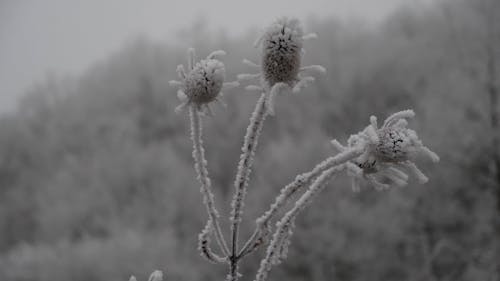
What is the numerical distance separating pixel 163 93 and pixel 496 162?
60.8ft

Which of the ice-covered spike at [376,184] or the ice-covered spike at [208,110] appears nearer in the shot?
the ice-covered spike at [376,184]

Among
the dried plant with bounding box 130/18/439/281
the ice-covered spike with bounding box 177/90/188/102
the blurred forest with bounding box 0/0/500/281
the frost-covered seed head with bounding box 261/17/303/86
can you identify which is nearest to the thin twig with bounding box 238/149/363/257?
the dried plant with bounding box 130/18/439/281

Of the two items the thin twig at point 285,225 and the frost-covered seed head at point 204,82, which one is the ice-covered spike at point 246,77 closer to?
the frost-covered seed head at point 204,82

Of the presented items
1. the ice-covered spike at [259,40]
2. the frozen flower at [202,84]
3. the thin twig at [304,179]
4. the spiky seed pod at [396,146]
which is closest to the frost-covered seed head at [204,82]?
the frozen flower at [202,84]

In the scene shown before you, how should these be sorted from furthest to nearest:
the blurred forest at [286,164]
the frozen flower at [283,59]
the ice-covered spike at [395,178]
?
the blurred forest at [286,164], the frozen flower at [283,59], the ice-covered spike at [395,178]

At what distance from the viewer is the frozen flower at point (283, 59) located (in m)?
1.04

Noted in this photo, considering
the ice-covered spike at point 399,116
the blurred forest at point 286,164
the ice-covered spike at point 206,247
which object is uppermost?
the blurred forest at point 286,164

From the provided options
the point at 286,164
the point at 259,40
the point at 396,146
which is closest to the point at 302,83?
the point at 259,40

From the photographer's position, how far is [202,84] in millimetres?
1079

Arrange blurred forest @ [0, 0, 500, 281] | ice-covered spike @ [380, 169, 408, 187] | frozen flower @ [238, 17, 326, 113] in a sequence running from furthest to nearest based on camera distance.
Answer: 1. blurred forest @ [0, 0, 500, 281]
2. frozen flower @ [238, 17, 326, 113]
3. ice-covered spike @ [380, 169, 408, 187]

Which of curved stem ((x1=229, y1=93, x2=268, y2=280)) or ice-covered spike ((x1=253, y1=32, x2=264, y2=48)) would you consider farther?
ice-covered spike ((x1=253, y1=32, x2=264, y2=48))

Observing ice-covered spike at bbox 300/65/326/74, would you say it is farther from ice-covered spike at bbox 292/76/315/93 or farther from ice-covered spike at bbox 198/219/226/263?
ice-covered spike at bbox 198/219/226/263

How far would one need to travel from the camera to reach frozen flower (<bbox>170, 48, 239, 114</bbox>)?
1082 millimetres

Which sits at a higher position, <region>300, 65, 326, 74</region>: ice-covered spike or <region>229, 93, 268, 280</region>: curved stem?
<region>300, 65, 326, 74</region>: ice-covered spike
